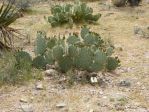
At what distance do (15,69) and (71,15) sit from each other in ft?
11.8

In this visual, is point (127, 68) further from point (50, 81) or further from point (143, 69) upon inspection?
point (50, 81)

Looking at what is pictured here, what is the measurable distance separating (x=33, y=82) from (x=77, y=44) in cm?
109

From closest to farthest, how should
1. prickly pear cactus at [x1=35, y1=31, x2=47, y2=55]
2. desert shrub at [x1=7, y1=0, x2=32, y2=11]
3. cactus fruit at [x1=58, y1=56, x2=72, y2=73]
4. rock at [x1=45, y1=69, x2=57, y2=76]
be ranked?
cactus fruit at [x1=58, y1=56, x2=72, y2=73]
rock at [x1=45, y1=69, x2=57, y2=76]
prickly pear cactus at [x1=35, y1=31, x2=47, y2=55]
desert shrub at [x1=7, y1=0, x2=32, y2=11]

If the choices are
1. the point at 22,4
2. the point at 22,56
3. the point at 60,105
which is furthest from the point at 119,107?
the point at 22,4

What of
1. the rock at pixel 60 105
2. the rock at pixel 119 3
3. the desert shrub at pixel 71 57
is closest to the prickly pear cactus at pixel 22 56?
the desert shrub at pixel 71 57

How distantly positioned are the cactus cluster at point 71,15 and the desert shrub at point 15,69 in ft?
9.73

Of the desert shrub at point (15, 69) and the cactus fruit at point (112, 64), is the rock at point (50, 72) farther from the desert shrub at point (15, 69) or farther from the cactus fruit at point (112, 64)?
the cactus fruit at point (112, 64)

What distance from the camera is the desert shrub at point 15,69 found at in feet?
20.1

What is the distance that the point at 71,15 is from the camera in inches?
379

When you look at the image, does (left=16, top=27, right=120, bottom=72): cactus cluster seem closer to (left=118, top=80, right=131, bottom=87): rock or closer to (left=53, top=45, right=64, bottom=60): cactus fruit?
(left=53, top=45, right=64, bottom=60): cactus fruit

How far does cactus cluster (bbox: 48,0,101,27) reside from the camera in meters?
9.51

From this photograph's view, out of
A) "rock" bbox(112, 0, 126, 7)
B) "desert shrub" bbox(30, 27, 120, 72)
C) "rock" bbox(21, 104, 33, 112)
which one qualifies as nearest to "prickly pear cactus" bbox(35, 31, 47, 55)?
"desert shrub" bbox(30, 27, 120, 72)

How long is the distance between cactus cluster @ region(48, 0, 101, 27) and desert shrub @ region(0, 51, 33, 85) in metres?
2.97

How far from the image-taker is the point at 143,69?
695cm
